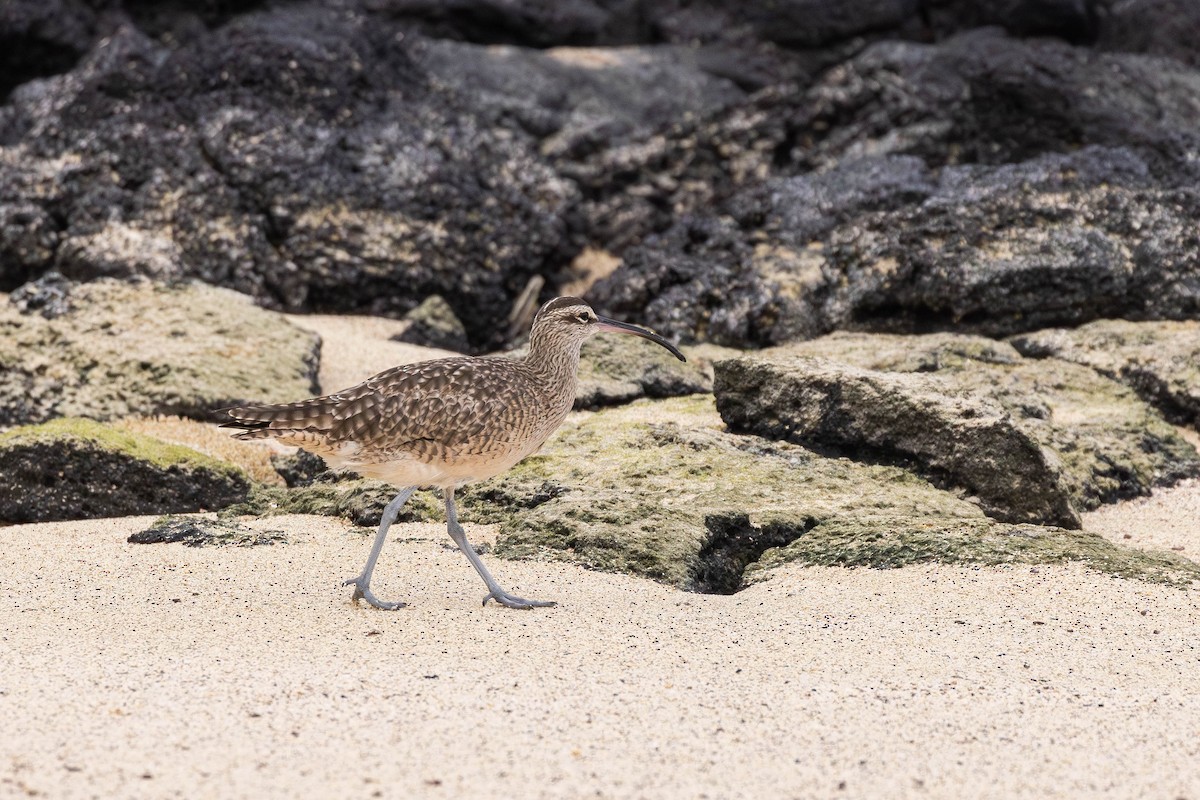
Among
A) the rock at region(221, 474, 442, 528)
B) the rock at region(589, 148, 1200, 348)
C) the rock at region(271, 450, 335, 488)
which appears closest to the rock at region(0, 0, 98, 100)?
the rock at region(589, 148, 1200, 348)

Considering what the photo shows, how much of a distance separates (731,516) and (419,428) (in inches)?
80.8

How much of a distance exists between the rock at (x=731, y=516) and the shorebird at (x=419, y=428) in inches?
32.1

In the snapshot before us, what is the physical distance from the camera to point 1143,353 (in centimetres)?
1159

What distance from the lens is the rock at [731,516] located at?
25.2ft

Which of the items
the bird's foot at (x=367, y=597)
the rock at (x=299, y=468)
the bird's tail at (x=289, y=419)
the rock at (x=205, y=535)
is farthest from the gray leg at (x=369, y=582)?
the rock at (x=299, y=468)

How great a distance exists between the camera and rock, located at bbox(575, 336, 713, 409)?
34.1 ft

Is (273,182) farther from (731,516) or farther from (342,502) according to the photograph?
(731,516)

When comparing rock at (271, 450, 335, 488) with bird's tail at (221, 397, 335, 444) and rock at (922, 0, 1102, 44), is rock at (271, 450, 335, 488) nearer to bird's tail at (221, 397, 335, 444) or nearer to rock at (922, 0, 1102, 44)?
bird's tail at (221, 397, 335, 444)

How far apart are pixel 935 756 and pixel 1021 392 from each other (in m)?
5.79

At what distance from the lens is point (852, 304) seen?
12.6 meters

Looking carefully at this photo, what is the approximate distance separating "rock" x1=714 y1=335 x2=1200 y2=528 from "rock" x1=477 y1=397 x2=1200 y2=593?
0.22 meters

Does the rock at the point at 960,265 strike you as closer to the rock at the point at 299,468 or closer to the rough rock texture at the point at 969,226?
the rough rock texture at the point at 969,226

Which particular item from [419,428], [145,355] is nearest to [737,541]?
[419,428]

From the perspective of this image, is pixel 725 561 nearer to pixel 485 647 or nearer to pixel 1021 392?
pixel 485 647
